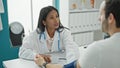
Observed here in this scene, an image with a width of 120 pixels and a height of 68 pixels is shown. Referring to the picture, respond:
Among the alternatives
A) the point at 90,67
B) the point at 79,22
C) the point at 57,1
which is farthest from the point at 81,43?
the point at 90,67

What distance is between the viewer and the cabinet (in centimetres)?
302

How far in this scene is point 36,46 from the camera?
215 cm

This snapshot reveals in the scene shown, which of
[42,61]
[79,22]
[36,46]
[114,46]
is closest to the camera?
[114,46]

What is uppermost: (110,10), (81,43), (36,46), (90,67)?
(110,10)

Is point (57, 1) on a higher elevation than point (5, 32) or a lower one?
higher

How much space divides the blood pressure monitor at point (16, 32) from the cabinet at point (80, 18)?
2.27 feet

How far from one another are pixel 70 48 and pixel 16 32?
117cm

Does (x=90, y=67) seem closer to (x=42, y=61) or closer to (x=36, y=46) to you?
(x=42, y=61)

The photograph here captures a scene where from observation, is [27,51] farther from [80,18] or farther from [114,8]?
[80,18]

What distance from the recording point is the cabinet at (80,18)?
302 cm

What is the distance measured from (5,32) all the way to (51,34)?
2.74 feet

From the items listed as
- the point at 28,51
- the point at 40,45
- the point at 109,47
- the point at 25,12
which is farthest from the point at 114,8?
the point at 25,12

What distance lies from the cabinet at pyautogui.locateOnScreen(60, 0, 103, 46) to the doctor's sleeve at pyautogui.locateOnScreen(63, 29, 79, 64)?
0.84 m

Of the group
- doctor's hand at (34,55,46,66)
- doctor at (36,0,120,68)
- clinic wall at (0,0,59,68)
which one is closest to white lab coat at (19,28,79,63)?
doctor's hand at (34,55,46,66)
